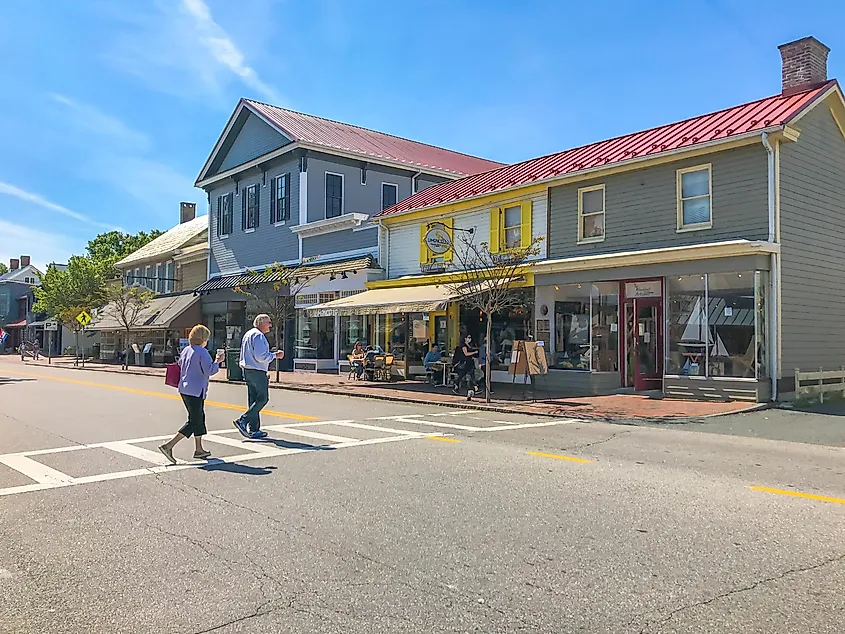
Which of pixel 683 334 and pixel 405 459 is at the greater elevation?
pixel 683 334

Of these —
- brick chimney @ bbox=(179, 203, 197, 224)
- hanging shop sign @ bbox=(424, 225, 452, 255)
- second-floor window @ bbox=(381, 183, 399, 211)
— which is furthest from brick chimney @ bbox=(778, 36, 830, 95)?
brick chimney @ bbox=(179, 203, 197, 224)

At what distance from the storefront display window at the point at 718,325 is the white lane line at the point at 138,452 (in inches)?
473

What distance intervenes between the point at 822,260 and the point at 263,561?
53.9 ft

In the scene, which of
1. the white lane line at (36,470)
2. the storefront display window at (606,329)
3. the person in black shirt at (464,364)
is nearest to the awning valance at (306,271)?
the person in black shirt at (464,364)

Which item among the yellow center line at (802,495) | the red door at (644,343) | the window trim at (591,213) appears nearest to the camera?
the yellow center line at (802,495)

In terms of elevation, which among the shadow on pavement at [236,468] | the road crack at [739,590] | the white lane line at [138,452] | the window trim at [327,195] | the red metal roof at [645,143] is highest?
the window trim at [327,195]

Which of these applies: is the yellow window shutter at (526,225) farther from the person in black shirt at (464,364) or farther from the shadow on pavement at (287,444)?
the shadow on pavement at (287,444)

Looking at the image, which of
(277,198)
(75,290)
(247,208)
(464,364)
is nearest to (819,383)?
(464,364)

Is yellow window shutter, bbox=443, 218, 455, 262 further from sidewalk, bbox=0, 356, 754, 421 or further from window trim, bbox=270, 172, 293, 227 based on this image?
window trim, bbox=270, 172, 293, 227

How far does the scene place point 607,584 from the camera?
4.73 m

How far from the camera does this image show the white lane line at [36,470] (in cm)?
799

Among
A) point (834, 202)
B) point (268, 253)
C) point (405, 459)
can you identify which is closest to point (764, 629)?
point (405, 459)

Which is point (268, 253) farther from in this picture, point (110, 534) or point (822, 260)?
point (110, 534)

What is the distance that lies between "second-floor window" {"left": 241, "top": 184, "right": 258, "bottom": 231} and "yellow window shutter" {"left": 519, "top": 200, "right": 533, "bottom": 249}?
15.8 m
